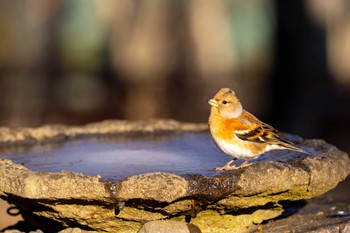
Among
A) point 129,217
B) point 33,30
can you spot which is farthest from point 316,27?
point 33,30

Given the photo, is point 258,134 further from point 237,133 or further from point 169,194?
point 169,194

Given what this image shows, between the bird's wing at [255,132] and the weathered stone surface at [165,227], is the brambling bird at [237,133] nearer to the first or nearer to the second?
the bird's wing at [255,132]

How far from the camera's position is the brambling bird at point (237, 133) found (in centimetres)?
614

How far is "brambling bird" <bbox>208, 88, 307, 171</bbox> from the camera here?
614 cm

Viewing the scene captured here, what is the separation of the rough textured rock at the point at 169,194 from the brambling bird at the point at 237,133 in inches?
10.9

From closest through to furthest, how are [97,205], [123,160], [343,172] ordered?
[97,205]
[343,172]
[123,160]

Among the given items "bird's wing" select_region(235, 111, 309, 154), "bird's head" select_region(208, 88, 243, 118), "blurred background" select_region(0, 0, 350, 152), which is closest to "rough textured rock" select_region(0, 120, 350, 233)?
"bird's wing" select_region(235, 111, 309, 154)

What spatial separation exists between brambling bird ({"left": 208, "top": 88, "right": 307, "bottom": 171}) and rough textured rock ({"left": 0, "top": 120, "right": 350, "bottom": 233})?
28 cm

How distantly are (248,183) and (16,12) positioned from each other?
2758 cm

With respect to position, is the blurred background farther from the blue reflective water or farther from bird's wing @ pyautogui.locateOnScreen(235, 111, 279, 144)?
bird's wing @ pyautogui.locateOnScreen(235, 111, 279, 144)

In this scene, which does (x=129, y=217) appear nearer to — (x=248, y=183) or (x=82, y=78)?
(x=248, y=183)

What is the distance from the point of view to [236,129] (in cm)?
618

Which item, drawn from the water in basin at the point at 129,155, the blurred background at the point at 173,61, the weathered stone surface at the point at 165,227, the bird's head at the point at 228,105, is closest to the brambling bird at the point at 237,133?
the bird's head at the point at 228,105

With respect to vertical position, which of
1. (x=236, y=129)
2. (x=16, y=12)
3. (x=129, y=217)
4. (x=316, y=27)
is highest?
(x=16, y=12)
